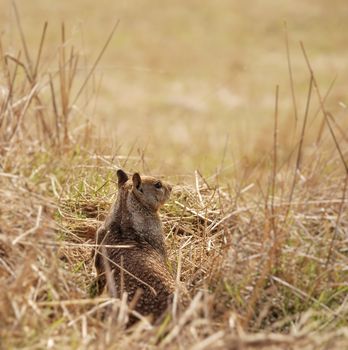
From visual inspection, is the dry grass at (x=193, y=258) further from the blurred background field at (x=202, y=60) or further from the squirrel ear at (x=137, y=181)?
the blurred background field at (x=202, y=60)

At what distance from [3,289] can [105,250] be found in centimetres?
76

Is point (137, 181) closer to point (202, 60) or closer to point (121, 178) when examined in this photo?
point (121, 178)

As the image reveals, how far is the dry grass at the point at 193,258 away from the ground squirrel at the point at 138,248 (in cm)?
12

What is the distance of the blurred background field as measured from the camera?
1627 cm

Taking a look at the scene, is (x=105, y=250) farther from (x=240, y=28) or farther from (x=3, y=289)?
(x=240, y=28)

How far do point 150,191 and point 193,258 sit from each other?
1.67 feet

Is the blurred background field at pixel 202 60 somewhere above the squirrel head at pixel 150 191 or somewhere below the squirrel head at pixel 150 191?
below

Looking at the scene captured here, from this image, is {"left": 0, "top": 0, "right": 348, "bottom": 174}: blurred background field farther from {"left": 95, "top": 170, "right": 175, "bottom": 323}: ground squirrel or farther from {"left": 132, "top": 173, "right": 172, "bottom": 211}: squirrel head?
{"left": 95, "top": 170, "right": 175, "bottom": 323}: ground squirrel

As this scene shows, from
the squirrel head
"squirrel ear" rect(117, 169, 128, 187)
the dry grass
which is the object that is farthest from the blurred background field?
"squirrel ear" rect(117, 169, 128, 187)

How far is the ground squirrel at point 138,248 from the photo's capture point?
13.8 feet

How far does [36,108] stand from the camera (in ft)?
20.7

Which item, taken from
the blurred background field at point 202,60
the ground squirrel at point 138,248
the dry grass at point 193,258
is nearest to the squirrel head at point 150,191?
the ground squirrel at point 138,248

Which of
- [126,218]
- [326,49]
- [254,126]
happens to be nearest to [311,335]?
[126,218]

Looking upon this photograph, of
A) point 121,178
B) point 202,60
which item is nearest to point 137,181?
point 121,178
